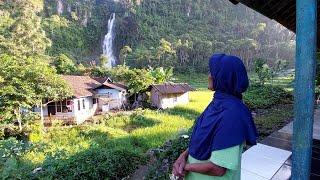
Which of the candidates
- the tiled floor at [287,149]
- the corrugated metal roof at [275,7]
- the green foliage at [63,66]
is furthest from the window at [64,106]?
the corrugated metal roof at [275,7]

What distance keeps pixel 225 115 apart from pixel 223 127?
5 centimetres

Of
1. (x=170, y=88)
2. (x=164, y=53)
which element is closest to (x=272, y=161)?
(x=170, y=88)

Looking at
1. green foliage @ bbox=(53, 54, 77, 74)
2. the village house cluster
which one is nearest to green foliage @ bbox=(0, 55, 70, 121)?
the village house cluster

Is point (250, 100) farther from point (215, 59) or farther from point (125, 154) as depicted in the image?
point (215, 59)

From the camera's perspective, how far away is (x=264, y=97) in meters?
14.6

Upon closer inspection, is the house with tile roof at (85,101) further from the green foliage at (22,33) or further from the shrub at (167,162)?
the shrub at (167,162)

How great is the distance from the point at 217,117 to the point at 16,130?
1368cm

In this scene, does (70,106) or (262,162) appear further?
(70,106)

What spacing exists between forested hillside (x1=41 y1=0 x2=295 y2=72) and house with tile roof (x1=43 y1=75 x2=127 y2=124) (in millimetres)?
13530

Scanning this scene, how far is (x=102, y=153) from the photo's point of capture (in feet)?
24.2

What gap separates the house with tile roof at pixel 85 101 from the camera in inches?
673

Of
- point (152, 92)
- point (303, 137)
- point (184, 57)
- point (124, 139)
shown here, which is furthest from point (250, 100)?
point (184, 57)

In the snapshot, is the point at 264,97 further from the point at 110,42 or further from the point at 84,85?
the point at 110,42

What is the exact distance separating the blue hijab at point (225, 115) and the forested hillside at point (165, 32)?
32888mm
